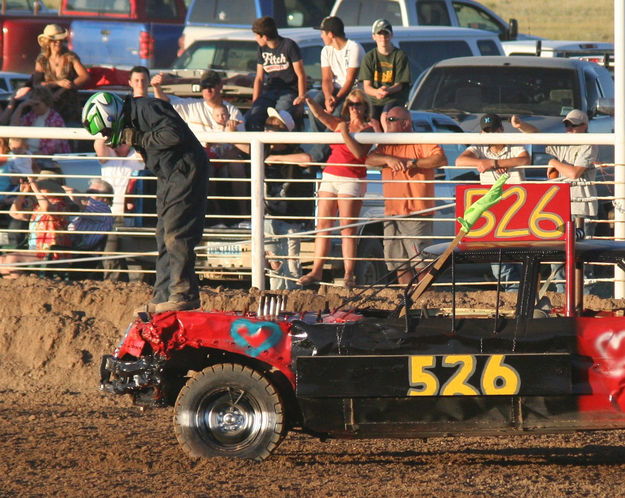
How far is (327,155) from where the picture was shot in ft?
37.7

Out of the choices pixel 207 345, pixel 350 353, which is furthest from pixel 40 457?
pixel 350 353

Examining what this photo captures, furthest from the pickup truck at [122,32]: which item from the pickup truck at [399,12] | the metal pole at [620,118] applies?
the metal pole at [620,118]

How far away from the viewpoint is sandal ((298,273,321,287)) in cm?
1072

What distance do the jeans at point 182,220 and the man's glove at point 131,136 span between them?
330mm

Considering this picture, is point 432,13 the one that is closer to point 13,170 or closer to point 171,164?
point 13,170

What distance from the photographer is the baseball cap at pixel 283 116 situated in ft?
39.7

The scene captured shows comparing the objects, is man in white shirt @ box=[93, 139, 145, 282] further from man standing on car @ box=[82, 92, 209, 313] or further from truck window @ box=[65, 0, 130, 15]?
truck window @ box=[65, 0, 130, 15]

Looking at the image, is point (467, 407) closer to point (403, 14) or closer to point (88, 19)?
point (403, 14)

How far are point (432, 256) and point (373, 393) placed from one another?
1041 mm

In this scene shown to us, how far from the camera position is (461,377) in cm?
677

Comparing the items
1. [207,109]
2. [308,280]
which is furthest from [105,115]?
[207,109]

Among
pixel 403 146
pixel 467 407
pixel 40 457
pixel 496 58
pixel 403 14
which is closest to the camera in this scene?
pixel 467 407

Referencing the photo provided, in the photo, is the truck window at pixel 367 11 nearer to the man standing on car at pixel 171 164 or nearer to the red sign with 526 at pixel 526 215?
the man standing on car at pixel 171 164

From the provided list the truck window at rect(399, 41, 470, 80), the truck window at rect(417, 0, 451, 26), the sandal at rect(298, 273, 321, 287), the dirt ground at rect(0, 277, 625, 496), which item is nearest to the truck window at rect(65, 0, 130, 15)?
the truck window at rect(417, 0, 451, 26)
